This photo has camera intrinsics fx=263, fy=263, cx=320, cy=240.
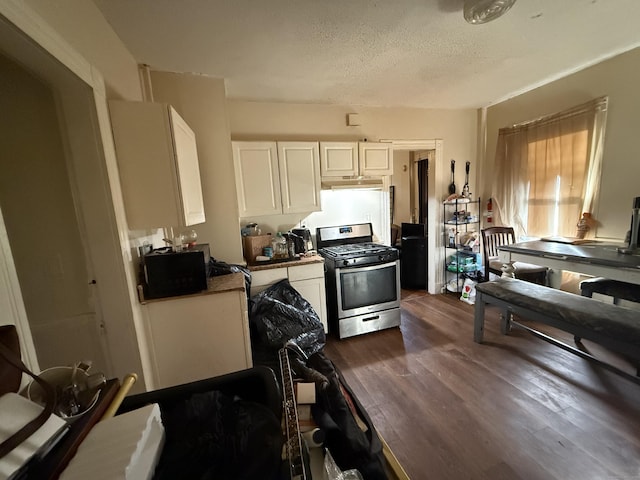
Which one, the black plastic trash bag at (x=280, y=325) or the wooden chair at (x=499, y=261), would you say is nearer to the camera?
the black plastic trash bag at (x=280, y=325)

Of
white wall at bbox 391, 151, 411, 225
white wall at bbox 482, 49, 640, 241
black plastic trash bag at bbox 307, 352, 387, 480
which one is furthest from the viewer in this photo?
white wall at bbox 391, 151, 411, 225

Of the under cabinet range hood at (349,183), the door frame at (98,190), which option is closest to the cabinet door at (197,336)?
the door frame at (98,190)

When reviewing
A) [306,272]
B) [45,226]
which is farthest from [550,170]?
[45,226]

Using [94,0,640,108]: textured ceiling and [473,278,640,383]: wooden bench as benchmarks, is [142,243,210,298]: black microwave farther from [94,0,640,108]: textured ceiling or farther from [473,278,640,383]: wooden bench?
[473,278,640,383]: wooden bench

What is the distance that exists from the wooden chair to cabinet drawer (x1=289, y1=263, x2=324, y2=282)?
6.76 ft

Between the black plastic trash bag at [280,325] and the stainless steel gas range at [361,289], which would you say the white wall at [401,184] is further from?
the black plastic trash bag at [280,325]

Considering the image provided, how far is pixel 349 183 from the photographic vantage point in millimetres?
2965

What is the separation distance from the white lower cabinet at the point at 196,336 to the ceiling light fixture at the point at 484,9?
214 centimetres

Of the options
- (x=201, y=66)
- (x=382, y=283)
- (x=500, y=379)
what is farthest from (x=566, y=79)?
(x=201, y=66)

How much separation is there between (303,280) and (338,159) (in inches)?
52.7

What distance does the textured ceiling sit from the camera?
148 centimetres

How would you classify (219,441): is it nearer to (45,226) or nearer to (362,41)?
(45,226)

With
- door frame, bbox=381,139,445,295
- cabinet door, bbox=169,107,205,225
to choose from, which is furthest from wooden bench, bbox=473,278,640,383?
cabinet door, bbox=169,107,205,225

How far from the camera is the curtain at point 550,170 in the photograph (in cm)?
251
